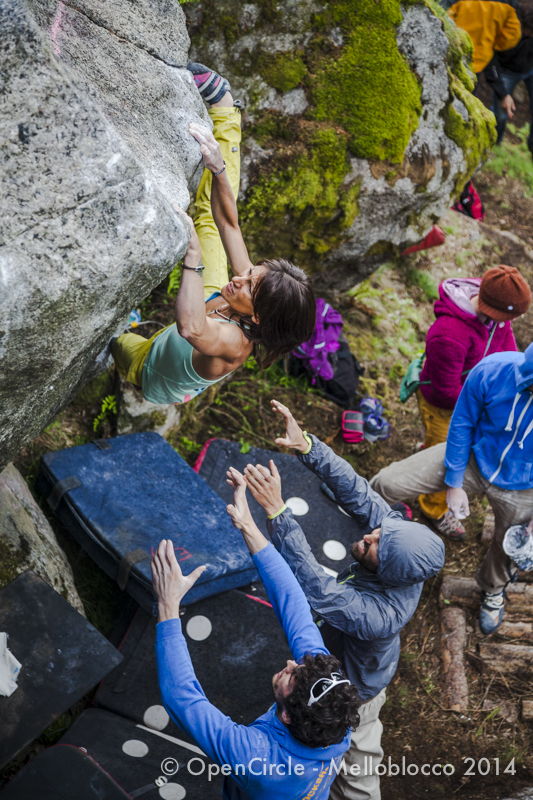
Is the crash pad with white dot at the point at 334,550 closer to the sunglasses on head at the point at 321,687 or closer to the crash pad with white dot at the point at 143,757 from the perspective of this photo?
→ the crash pad with white dot at the point at 143,757

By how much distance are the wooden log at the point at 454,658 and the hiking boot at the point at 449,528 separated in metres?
0.83

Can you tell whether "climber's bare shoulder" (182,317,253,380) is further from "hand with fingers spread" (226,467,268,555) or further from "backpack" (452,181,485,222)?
"backpack" (452,181,485,222)

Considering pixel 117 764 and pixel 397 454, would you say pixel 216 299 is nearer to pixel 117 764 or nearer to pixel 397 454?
pixel 117 764

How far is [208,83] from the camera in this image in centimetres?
369

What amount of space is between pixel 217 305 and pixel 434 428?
295cm

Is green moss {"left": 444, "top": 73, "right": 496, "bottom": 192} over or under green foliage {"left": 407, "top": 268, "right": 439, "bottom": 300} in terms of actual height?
over

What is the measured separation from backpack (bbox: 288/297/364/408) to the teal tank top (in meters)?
2.94

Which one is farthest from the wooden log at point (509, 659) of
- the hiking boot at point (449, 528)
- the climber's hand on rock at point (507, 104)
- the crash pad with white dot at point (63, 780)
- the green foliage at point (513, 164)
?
→ the green foliage at point (513, 164)

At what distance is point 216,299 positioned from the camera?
11.0ft

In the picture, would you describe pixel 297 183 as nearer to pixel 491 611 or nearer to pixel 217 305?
pixel 217 305

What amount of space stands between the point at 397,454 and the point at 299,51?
4.19 m

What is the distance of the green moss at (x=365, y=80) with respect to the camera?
5.22m

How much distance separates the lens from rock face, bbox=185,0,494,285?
5.06m

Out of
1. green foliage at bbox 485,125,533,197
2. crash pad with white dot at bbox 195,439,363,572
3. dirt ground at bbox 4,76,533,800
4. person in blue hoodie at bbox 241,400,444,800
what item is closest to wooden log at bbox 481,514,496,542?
dirt ground at bbox 4,76,533,800
